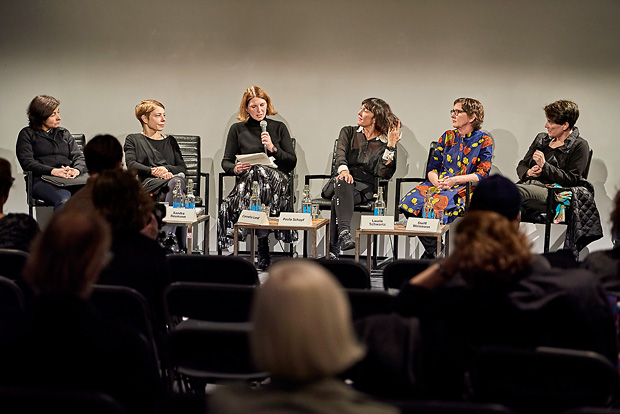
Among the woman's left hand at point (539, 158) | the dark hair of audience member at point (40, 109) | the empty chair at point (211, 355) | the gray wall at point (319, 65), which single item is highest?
the gray wall at point (319, 65)

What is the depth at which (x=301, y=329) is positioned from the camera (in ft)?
3.24

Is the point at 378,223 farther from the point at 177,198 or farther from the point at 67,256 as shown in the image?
the point at 67,256

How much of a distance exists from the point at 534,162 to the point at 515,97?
917 mm

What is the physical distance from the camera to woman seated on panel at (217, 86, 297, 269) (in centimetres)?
560

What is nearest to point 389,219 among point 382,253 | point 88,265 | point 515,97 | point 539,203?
point 539,203

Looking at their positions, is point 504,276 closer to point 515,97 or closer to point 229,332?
point 229,332

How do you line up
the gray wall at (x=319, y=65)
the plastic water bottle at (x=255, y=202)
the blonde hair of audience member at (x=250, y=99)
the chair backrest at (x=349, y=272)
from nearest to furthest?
the chair backrest at (x=349, y=272), the plastic water bottle at (x=255, y=202), the blonde hair of audience member at (x=250, y=99), the gray wall at (x=319, y=65)

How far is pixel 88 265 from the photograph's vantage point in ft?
4.89

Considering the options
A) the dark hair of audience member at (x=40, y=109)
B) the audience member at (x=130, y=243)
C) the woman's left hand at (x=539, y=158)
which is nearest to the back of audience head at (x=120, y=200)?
the audience member at (x=130, y=243)

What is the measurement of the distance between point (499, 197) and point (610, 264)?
38 centimetres

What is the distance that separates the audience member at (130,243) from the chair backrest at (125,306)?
11 centimetres

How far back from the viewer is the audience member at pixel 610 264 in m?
2.17

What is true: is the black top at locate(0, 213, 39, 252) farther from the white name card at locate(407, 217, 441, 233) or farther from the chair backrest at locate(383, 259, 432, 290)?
the white name card at locate(407, 217, 441, 233)

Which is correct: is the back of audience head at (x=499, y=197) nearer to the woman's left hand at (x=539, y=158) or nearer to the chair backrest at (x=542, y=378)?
the chair backrest at (x=542, y=378)
